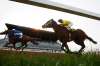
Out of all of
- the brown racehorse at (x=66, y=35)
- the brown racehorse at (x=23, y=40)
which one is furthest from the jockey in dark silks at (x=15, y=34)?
the brown racehorse at (x=66, y=35)

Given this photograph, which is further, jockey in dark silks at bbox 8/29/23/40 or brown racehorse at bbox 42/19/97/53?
brown racehorse at bbox 42/19/97/53

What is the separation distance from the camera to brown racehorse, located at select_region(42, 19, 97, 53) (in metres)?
2.50

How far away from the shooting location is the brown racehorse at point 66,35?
2496 millimetres

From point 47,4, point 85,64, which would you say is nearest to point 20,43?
point 47,4

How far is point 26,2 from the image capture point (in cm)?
223

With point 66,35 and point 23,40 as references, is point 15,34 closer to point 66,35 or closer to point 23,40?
point 23,40

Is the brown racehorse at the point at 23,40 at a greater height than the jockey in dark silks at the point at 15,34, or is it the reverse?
the jockey in dark silks at the point at 15,34

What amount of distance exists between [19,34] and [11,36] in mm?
77

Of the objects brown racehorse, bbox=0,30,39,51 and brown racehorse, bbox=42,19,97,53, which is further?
brown racehorse, bbox=42,19,97,53

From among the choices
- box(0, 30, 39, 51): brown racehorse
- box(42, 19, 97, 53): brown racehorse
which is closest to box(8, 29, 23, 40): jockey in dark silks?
box(0, 30, 39, 51): brown racehorse

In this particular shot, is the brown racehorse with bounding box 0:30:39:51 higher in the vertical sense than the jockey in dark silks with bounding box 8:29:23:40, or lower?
lower

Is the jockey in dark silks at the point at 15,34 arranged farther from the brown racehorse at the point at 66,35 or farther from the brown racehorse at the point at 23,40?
the brown racehorse at the point at 66,35

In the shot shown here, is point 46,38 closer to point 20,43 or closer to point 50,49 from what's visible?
point 50,49

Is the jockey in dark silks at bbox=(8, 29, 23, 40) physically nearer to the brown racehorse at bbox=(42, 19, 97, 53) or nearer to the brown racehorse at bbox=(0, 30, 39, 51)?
the brown racehorse at bbox=(0, 30, 39, 51)
